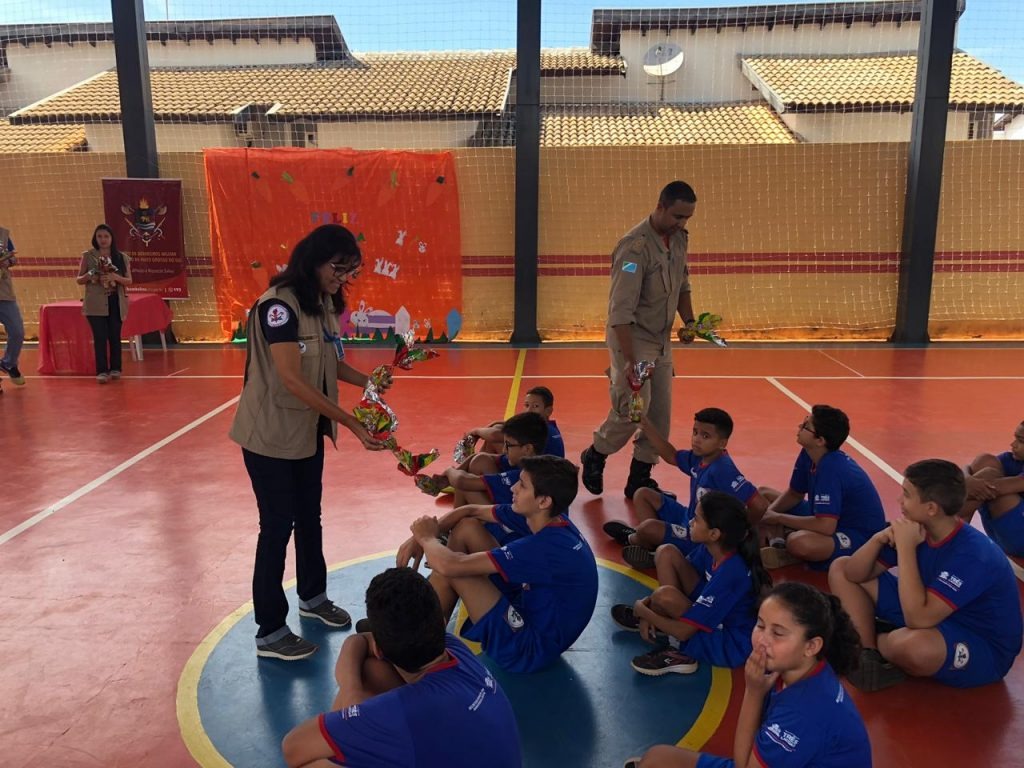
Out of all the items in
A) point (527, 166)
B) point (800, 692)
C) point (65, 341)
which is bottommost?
point (800, 692)

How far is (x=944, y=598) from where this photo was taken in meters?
3.15

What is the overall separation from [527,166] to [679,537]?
8010mm

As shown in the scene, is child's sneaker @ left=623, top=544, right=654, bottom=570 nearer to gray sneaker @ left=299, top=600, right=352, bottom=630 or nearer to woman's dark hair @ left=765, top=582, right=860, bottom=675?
gray sneaker @ left=299, top=600, right=352, bottom=630

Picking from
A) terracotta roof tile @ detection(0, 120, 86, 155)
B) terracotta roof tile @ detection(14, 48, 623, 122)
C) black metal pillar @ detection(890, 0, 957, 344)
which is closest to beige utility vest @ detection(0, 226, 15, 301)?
terracotta roof tile @ detection(14, 48, 623, 122)

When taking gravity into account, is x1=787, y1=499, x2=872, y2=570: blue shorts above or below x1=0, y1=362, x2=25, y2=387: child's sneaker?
below

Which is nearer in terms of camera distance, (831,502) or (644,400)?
(831,502)

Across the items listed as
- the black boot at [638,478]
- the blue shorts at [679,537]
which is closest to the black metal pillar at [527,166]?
the black boot at [638,478]

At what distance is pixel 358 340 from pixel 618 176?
4.46m

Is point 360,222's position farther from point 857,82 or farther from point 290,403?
point 857,82

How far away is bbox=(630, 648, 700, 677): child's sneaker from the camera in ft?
11.4

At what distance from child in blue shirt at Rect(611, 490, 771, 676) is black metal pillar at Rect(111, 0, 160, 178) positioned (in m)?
10.6

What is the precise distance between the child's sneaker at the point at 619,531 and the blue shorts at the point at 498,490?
710mm

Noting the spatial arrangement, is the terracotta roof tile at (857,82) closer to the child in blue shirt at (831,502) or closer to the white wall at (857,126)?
the white wall at (857,126)

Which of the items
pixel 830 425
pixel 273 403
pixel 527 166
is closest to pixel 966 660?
pixel 830 425
